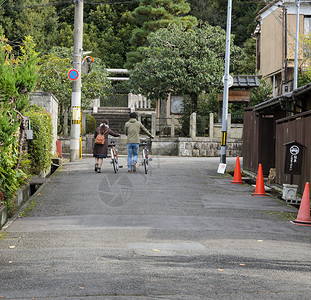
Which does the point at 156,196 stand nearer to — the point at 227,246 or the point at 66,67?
the point at 227,246

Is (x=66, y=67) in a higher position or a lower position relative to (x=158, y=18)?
lower

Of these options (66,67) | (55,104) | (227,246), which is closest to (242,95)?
(66,67)

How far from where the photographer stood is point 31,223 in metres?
10.6

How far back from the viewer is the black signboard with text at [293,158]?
558 inches

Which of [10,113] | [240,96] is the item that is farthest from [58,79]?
[10,113]

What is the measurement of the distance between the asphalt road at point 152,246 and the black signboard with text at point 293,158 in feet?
2.70

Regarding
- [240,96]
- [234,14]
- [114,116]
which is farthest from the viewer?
[234,14]

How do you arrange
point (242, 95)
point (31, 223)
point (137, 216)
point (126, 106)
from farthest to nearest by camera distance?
point (126, 106) → point (242, 95) → point (137, 216) → point (31, 223)

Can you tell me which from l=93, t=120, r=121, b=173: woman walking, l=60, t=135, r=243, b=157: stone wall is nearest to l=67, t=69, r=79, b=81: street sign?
l=93, t=120, r=121, b=173: woman walking

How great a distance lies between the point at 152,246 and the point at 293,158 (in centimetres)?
679

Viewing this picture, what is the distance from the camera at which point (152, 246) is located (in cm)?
838

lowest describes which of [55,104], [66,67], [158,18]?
[55,104]

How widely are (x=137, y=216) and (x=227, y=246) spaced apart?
3.20 meters

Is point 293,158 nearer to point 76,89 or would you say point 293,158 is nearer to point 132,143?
point 132,143
